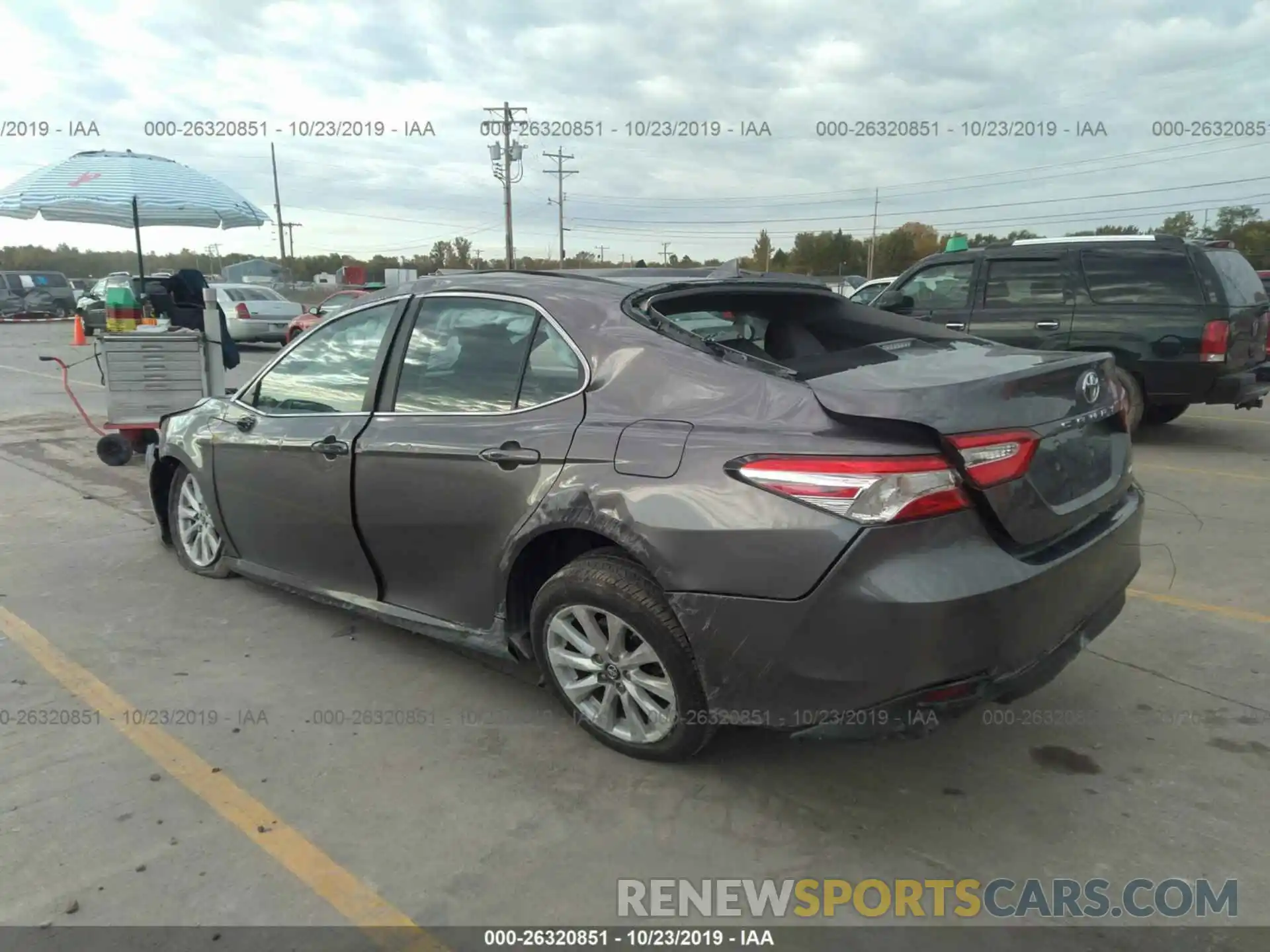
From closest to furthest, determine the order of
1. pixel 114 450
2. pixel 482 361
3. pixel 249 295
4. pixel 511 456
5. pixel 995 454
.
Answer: pixel 995 454 < pixel 511 456 < pixel 482 361 < pixel 114 450 < pixel 249 295

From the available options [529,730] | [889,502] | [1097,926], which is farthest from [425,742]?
[1097,926]

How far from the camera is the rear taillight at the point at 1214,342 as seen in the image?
308 inches

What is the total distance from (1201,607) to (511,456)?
11.3 ft

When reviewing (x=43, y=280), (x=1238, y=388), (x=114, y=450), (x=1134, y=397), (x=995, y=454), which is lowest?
(x=114, y=450)

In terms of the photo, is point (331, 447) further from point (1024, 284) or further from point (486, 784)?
point (1024, 284)

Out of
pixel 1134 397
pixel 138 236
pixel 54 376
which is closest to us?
pixel 1134 397

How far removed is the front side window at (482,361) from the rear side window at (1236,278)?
23.7 feet

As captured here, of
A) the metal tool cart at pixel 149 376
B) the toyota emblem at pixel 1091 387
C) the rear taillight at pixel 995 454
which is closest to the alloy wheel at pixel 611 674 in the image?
the rear taillight at pixel 995 454

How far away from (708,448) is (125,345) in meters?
6.79

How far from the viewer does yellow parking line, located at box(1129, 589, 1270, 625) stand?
4.27m

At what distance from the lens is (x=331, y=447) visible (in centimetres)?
375

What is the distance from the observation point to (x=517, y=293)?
3.40 m

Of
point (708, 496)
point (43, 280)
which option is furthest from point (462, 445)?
point (43, 280)

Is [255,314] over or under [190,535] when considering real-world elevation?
over
